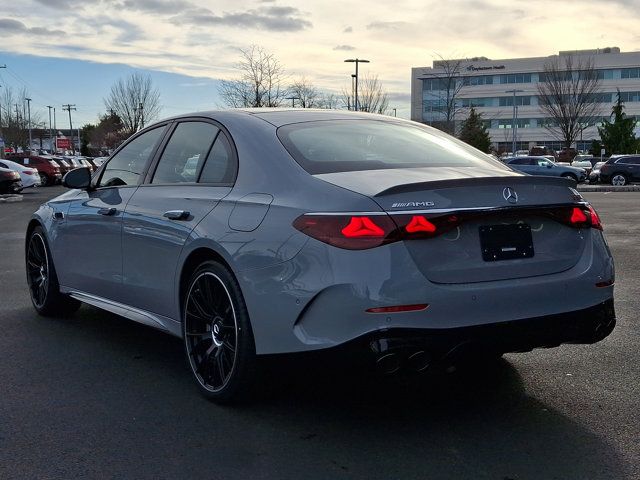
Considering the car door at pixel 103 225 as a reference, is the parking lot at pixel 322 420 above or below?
below

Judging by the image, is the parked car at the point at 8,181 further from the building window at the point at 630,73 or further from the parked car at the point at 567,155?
the building window at the point at 630,73

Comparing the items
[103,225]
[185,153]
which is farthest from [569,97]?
[185,153]

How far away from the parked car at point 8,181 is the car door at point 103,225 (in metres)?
23.6

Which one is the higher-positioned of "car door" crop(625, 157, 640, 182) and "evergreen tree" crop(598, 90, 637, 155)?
"evergreen tree" crop(598, 90, 637, 155)

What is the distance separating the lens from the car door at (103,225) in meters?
5.18

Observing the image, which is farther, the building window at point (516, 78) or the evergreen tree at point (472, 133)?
the building window at point (516, 78)

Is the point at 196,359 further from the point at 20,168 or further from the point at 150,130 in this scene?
the point at 20,168

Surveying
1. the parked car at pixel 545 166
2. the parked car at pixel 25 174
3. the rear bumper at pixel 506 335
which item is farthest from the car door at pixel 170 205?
the parked car at pixel 545 166

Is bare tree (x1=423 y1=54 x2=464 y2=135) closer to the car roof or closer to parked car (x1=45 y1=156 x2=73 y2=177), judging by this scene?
parked car (x1=45 y1=156 x2=73 y2=177)

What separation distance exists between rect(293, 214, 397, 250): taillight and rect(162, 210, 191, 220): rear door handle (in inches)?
45.1

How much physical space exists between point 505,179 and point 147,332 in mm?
3263

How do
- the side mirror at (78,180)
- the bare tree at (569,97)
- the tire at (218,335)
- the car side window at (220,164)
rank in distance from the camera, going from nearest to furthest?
1. the tire at (218,335)
2. the car side window at (220,164)
3. the side mirror at (78,180)
4. the bare tree at (569,97)

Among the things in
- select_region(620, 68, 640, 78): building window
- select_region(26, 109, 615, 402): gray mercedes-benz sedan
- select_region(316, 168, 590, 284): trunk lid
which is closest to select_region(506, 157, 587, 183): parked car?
select_region(26, 109, 615, 402): gray mercedes-benz sedan

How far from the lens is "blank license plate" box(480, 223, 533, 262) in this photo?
11.8ft
